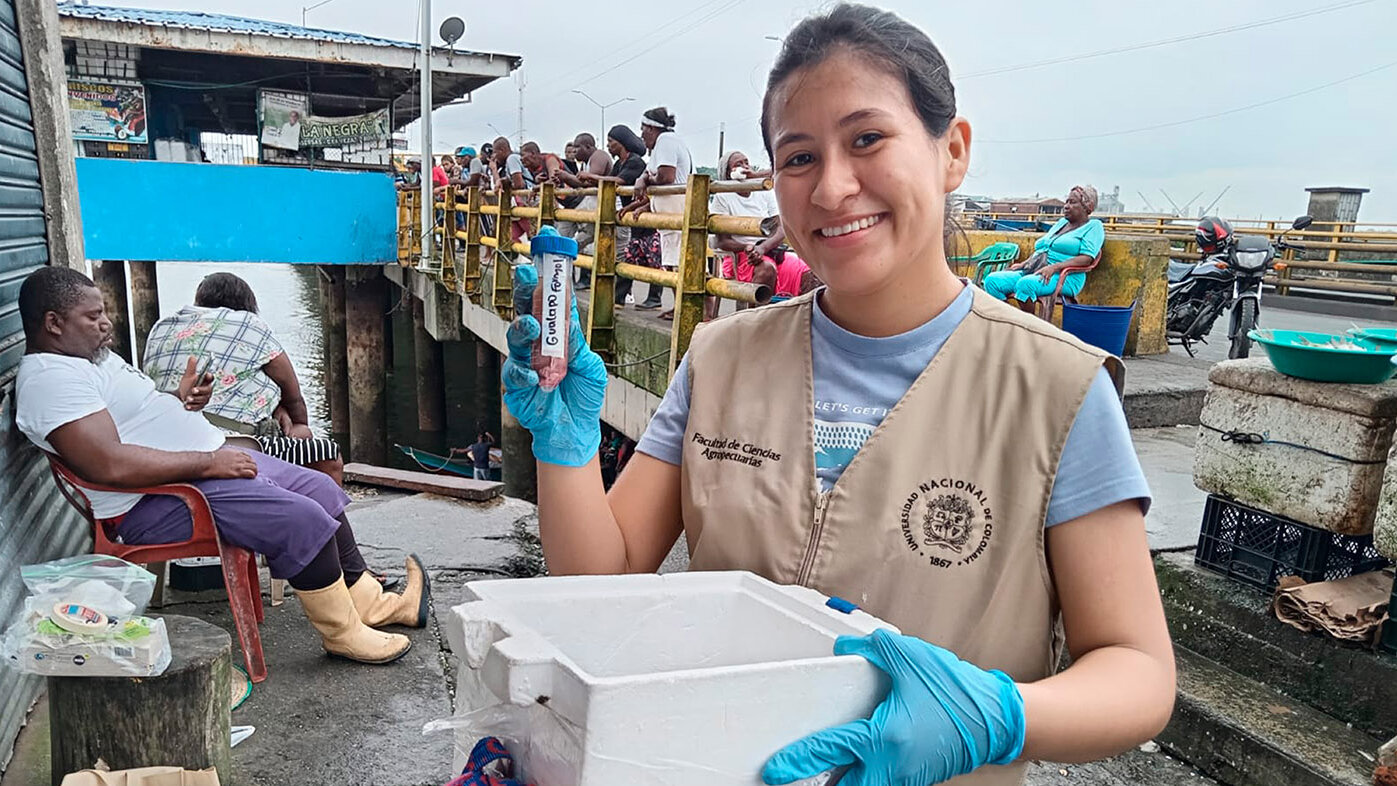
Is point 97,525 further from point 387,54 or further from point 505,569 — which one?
point 387,54

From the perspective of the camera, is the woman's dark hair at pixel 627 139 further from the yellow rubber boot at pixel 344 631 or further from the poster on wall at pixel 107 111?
the poster on wall at pixel 107 111

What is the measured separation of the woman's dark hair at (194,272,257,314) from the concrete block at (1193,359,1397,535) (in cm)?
424

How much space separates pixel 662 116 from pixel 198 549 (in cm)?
535

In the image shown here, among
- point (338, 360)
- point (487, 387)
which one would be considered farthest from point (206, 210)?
point (338, 360)

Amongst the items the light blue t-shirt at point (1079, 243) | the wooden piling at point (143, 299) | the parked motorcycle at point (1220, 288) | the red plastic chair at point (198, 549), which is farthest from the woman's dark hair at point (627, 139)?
A: the wooden piling at point (143, 299)

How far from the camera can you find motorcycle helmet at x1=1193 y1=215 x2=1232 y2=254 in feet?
27.2

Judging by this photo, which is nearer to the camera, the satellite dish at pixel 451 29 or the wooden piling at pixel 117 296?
the satellite dish at pixel 451 29

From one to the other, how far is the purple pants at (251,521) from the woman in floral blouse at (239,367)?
1.01 metres

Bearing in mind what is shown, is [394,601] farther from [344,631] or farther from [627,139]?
[627,139]

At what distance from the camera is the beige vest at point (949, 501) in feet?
3.96

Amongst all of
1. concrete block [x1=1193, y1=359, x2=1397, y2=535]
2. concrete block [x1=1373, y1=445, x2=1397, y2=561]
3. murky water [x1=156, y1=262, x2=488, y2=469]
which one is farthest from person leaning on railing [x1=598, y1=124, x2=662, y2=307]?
concrete block [x1=1373, y1=445, x2=1397, y2=561]

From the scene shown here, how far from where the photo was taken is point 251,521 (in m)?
3.07

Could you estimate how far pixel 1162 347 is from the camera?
8.00 meters

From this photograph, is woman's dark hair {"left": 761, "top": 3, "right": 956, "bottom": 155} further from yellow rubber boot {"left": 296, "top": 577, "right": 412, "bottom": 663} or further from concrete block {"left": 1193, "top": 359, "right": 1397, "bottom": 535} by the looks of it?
yellow rubber boot {"left": 296, "top": 577, "right": 412, "bottom": 663}
